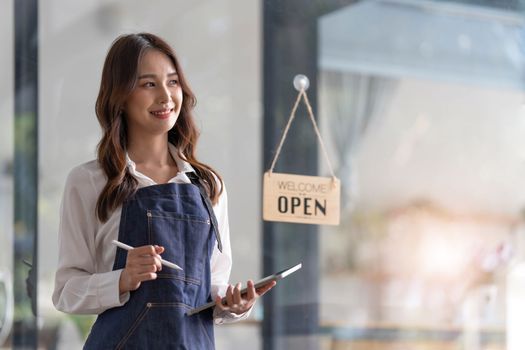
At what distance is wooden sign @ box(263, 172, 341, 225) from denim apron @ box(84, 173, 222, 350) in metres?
0.67

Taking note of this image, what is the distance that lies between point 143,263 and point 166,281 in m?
0.09

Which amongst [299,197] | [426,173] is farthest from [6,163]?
[426,173]

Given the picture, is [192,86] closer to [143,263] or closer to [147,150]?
[147,150]

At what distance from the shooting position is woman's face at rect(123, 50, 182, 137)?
1.92 metres

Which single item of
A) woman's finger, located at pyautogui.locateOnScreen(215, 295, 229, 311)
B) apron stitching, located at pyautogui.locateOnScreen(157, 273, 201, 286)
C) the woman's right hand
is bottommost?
woman's finger, located at pyautogui.locateOnScreen(215, 295, 229, 311)

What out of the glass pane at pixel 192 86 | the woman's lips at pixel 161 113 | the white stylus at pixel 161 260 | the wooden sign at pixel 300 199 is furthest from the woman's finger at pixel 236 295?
the glass pane at pixel 192 86

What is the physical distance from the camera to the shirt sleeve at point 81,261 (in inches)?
72.2

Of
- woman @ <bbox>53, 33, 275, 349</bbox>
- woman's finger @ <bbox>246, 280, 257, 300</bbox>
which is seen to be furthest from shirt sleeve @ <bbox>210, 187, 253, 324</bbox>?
woman's finger @ <bbox>246, 280, 257, 300</bbox>

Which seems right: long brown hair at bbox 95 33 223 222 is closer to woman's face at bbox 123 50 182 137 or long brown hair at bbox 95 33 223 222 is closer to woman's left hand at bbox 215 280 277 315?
woman's face at bbox 123 50 182 137

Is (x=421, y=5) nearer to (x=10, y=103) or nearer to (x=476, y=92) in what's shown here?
(x=476, y=92)

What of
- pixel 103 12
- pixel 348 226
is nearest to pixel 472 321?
pixel 348 226

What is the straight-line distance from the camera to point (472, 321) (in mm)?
3281

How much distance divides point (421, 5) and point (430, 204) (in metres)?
0.57

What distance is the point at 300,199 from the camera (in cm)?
258
